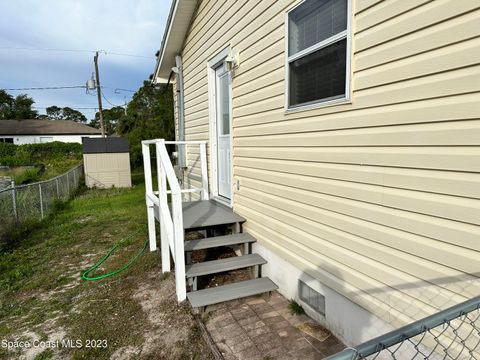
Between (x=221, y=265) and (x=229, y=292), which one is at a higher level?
(x=221, y=265)

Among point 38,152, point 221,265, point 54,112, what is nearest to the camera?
point 221,265

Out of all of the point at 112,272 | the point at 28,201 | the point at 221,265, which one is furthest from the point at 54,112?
the point at 221,265

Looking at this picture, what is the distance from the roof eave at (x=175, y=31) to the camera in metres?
5.79

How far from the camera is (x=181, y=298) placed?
11.0 feet

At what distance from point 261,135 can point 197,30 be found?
3.27 m

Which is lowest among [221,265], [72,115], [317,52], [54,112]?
[221,265]

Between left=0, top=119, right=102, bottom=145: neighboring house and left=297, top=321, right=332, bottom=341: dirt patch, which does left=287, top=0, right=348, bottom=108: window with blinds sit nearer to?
left=297, top=321, right=332, bottom=341: dirt patch

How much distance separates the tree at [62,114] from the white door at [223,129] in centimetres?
8516

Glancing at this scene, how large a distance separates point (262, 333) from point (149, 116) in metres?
26.8

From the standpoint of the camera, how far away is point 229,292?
328cm

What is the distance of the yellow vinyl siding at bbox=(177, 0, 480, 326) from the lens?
5.51 feet

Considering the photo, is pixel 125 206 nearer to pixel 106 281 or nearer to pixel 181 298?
pixel 106 281

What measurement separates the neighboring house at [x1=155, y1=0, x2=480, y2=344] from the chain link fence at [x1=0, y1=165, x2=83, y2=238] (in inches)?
192

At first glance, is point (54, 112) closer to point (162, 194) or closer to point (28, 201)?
point (28, 201)
